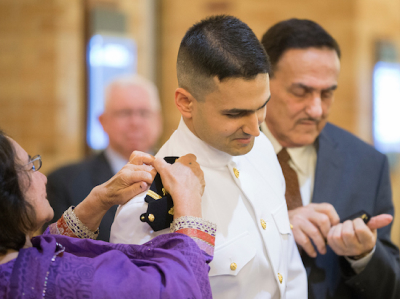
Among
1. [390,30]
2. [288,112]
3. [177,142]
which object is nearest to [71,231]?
[177,142]

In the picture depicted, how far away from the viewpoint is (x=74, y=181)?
1.87m

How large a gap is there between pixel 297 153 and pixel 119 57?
237 cm

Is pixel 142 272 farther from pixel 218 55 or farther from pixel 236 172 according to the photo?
pixel 218 55

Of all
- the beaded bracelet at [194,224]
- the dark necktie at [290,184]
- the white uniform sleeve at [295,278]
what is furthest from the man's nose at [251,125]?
the dark necktie at [290,184]

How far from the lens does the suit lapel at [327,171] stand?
5.02ft

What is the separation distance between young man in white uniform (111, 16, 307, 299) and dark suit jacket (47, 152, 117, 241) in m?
0.52

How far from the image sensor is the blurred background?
3.23m

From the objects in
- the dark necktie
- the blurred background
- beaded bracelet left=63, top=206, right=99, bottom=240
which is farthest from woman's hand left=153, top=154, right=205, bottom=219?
the blurred background

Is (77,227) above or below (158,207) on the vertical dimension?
below

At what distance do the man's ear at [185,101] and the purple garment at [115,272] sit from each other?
310 millimetres

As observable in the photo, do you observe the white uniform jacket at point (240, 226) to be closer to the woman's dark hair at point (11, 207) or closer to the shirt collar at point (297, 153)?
the woman's dark hair at point (11, 207)

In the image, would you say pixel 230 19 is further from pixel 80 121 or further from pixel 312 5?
pixel 312 5

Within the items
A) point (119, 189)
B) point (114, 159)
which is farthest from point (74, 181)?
point (119, 189)

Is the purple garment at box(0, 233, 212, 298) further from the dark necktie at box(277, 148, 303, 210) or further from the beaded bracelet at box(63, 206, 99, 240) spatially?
the dark necktie at box(277, 148, 303, 210)
